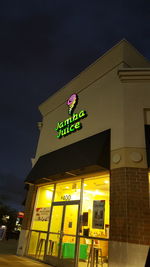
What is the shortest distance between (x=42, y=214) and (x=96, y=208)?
3.32 m

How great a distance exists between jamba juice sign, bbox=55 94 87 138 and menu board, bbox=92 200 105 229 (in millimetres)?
3407

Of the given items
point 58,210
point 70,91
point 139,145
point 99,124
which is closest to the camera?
point 139,145

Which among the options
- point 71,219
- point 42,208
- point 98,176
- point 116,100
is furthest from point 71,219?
point 116,100

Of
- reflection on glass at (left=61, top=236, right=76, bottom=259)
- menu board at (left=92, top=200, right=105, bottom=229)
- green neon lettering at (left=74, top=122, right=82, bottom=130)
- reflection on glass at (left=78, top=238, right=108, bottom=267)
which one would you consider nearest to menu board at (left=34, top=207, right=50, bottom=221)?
reflection on glass at (left=61, top=236, right=76, bottom=259)

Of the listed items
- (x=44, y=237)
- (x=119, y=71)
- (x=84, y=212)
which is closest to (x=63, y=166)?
(x=84, y=212)

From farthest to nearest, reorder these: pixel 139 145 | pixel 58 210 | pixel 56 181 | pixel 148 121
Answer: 1. pixel 56 181
2. pixel 58 210
3. pixel 148 121
4. pixel 139 145

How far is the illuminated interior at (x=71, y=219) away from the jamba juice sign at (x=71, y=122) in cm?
245

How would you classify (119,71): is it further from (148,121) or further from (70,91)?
(70,91)

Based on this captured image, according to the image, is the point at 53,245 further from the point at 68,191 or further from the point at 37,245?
the point at 68,191

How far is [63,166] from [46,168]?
4.82ft

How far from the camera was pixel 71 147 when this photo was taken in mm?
9055

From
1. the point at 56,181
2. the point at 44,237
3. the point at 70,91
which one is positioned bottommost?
the point at 44,237

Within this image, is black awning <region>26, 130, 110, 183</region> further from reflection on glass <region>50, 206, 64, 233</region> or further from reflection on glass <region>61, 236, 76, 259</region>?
reflection on glass <region>61, 236, 76, 259</region>

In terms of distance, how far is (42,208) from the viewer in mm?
9781
